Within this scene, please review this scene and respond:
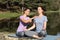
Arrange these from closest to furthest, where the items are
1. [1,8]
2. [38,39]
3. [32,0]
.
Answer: [38,39], [1,8], [32,0]

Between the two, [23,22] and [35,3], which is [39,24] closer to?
[23,22]

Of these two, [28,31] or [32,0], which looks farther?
[32,0]

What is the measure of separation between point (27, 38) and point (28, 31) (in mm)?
272

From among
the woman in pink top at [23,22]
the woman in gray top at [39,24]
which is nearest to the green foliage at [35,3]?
the woman in pink top at [23,22]

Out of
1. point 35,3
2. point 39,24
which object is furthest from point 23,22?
point 35,3

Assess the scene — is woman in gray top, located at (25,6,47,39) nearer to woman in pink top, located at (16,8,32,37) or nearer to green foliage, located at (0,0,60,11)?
woman in pink top, located at (16,8,32,37)

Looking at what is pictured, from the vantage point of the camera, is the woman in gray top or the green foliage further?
the green foliage

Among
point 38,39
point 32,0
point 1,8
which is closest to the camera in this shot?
point 38,39

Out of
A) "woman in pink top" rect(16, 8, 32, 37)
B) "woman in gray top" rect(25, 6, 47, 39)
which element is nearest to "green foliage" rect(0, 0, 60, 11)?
"woman in pink top" rect(16, 8, 32, 37)

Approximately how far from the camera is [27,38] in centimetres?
995

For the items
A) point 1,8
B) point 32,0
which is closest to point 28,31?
point 1,8

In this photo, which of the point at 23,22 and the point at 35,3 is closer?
the point at 23,22

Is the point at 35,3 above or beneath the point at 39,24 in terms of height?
above

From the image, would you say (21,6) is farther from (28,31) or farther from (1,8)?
(28,31)
